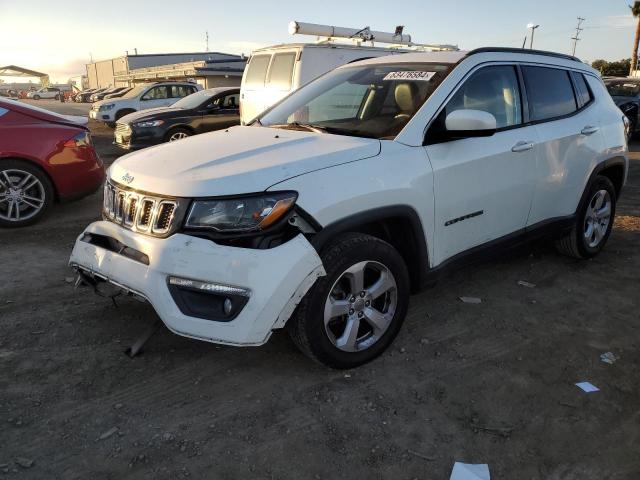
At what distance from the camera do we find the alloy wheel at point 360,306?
9.25 ft

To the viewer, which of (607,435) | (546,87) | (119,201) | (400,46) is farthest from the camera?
(400,46)

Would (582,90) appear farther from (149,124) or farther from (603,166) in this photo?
(149,124)

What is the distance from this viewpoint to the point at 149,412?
263cm

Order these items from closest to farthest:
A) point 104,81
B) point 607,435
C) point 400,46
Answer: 1. point 607,435
2. point 400,46
3. point 104,81

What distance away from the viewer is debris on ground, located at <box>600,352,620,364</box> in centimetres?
319

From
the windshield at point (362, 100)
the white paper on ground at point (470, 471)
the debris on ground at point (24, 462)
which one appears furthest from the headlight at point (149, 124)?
the white paper on ground at point (470, 471)

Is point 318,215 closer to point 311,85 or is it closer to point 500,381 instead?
point 500,381

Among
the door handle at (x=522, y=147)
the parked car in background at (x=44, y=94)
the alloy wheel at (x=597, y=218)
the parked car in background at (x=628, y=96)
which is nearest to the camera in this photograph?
the door handle at (x=522, y=147)

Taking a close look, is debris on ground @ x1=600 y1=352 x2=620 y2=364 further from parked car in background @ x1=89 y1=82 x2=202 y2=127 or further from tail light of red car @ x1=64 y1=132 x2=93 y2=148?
parked car in background @ x1=89 y1=82 x2=202 y2=127

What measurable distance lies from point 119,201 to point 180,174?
0.51 meters

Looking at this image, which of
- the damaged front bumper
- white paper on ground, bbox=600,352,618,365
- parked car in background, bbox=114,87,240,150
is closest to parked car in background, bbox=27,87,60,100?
parked car in background, bbox=114,87,240,150

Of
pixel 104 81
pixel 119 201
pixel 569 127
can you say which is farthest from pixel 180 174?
pixel 104 81

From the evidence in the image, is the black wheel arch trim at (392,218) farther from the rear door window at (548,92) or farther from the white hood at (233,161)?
the rear door window at (548,92)

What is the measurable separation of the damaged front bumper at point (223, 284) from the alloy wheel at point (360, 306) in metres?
0.31
